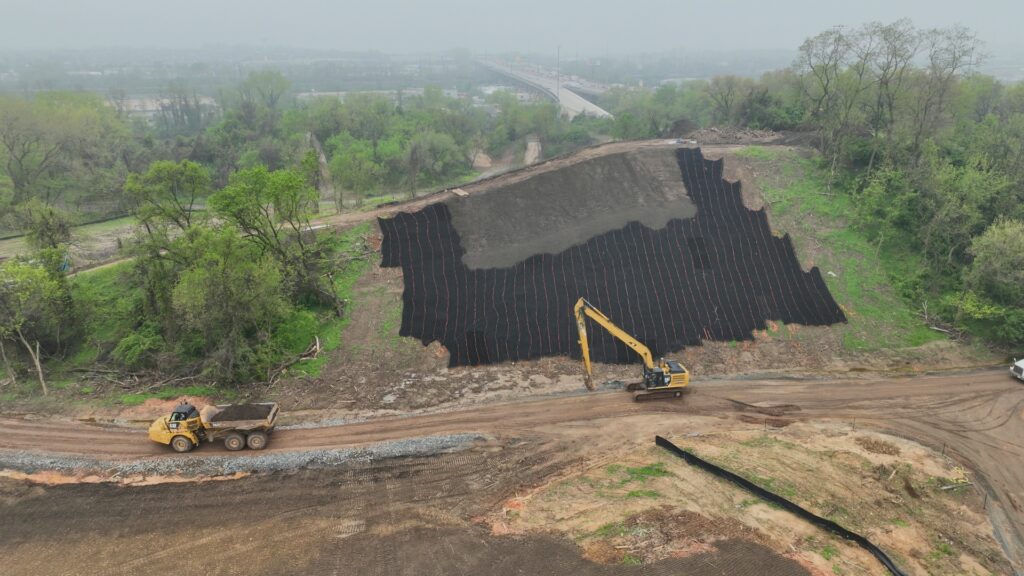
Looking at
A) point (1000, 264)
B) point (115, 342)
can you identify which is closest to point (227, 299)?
point (115, 342)

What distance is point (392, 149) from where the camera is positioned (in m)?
69.5

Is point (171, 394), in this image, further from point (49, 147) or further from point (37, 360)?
point (49, 147)

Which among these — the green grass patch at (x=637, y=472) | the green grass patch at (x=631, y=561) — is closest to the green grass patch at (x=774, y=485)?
the green grass patch at (x=637, y=472)

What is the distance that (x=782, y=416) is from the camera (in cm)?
2567

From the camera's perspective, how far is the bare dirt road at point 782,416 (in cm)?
2241

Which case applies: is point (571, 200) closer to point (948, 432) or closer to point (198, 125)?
point (948, 432)

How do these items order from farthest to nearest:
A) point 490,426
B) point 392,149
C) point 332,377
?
point 392,149, point 332,377, point 490,426

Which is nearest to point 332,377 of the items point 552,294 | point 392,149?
point 552,294

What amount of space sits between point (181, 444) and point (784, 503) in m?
23.5

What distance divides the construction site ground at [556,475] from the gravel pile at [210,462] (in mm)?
205

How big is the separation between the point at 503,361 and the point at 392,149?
4860 cm

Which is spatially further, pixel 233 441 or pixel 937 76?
pixel 937 76

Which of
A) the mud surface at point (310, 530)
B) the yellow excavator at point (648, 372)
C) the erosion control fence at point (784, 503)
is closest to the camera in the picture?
the mud surface at point (310, 530)

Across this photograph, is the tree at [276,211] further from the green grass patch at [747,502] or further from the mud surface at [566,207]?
the green grass patch at [747,502]
